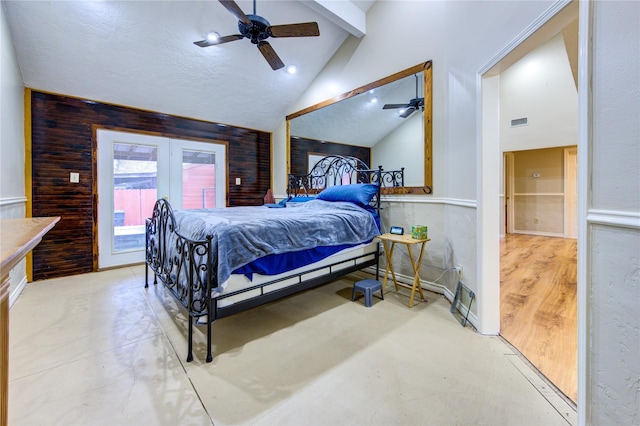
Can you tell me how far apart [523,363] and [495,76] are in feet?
6.77

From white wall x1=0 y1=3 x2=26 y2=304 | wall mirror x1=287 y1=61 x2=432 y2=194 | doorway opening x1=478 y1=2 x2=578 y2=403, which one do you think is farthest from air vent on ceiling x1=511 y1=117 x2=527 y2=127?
white wall x1=0 y1=3 x2=26 y2=304

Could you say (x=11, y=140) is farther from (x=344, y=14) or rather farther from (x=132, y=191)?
(x=344, y=14)

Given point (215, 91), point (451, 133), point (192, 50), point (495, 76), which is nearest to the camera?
point (495, 76)

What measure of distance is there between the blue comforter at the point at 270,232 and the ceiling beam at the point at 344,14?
2501 mm

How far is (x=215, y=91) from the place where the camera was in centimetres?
429

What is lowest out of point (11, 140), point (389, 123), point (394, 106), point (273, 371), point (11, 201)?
point (273, 371)

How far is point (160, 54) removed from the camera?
136 inches

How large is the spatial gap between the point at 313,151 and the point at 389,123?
156 cm

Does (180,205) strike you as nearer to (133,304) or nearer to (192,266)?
(133,304)

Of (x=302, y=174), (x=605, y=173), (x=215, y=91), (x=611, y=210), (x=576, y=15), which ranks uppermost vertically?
(x=215, y=91)

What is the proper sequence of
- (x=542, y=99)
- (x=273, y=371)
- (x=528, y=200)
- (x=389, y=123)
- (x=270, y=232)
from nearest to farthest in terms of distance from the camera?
(x=273, y=371) → (x=270, y=232) → (x=389, y=123) → (x=542, y=99) → (x=528, y=200)

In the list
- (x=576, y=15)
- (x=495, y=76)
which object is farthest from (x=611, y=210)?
(x=495, y=76)

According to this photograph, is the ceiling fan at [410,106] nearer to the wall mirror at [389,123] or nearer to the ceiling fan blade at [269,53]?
the wall mirror at [389,123]

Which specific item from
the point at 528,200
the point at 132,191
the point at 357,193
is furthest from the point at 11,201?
the point at 528,200
